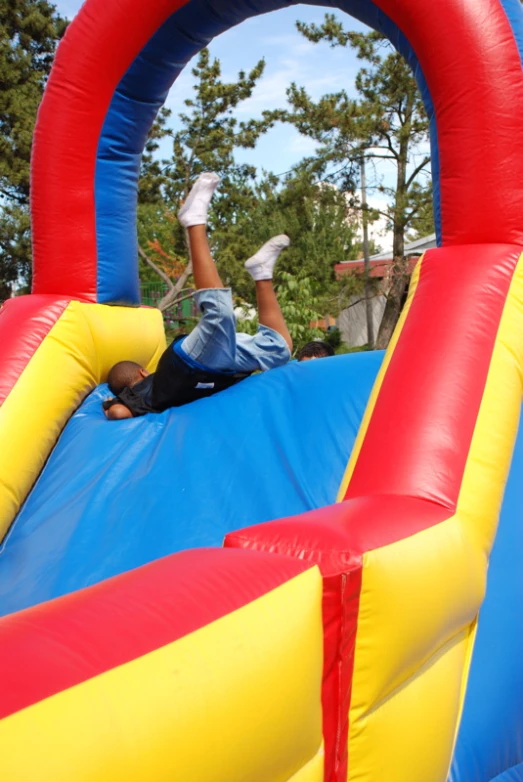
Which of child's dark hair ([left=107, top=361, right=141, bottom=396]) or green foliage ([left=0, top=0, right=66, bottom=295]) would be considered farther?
green foliage ([left=0, top=0, right=66, bottom=295])

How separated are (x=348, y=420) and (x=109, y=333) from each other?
3.84 ft

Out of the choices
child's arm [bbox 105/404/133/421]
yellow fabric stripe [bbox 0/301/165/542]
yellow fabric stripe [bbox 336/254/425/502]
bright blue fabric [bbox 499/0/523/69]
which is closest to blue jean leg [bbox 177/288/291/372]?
child's arm [bbox 105/404/133/421]

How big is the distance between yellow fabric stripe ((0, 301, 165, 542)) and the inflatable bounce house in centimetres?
1

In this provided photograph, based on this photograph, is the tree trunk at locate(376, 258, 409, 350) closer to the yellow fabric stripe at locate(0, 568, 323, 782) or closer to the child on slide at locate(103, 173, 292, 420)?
the child on slide at locate(103, 173, 292, 420)

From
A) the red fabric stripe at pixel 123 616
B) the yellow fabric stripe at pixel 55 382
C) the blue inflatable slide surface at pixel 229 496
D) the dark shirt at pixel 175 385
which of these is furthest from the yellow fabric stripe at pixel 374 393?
the yellow fabric stripe at pixel 55 382

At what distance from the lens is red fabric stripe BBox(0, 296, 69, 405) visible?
104 inches

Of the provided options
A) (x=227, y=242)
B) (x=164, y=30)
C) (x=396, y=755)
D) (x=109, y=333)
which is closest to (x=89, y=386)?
(x=109, y=333)

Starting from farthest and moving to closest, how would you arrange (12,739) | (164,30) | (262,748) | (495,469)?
1. (164,30)
2. (495,469)
3. (262,748)
4. (12,739)

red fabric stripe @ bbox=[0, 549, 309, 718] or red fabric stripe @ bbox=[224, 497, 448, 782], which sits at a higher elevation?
red fabric stripe @ bbox=[0, 549, 309, 718]

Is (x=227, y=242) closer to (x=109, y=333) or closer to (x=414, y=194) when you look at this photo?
(x=414, y=194)

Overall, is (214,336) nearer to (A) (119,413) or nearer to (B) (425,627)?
(A) (119,413)

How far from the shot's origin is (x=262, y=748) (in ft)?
3.46

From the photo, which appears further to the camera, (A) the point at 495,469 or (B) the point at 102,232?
(B) the point at 102,232

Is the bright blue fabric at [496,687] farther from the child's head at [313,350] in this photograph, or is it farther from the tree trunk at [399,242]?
the tree trunk at [399,242]
